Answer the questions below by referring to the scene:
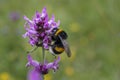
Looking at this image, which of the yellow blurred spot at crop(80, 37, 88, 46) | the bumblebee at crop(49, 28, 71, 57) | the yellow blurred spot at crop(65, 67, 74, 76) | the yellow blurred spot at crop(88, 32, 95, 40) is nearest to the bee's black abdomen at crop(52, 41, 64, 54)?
the bumblebee at crop(49, 28, 71, 57)

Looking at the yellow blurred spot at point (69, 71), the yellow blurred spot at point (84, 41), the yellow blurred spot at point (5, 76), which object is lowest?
the yellow blurred spot at point (5, 76)

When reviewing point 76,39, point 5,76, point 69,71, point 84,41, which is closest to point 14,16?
point 76,39

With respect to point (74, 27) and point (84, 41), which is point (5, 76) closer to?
point (84, 41)

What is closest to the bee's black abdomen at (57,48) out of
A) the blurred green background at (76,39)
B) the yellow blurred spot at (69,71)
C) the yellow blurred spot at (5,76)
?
the blurred green background at (76,39)

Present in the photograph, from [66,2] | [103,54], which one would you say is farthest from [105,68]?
[66,2]

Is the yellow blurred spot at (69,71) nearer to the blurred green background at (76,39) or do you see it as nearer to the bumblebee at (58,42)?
the blurred green background at (76,39)

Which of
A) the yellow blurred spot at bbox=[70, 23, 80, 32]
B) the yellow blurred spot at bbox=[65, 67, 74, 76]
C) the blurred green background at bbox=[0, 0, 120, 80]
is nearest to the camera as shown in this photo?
the blurred green background at bbox=[0, 0, 120, 80]

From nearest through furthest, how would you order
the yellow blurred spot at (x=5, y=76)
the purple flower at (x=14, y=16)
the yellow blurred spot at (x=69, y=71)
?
the yellow blurred spot at (x=69, y=71)
the yellow blurred spot at (x=5, y=76)
the purple flower at (x=14, y=16)

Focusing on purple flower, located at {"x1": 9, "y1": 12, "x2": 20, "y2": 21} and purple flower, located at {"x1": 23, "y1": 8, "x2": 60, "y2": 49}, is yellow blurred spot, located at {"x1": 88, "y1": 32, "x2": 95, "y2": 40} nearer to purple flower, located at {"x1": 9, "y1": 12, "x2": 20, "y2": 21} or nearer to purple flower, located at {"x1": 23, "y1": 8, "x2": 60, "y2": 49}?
purple flower, located at {"x1": 9, "y1": 12, "x2": 20, "y2": 21}
